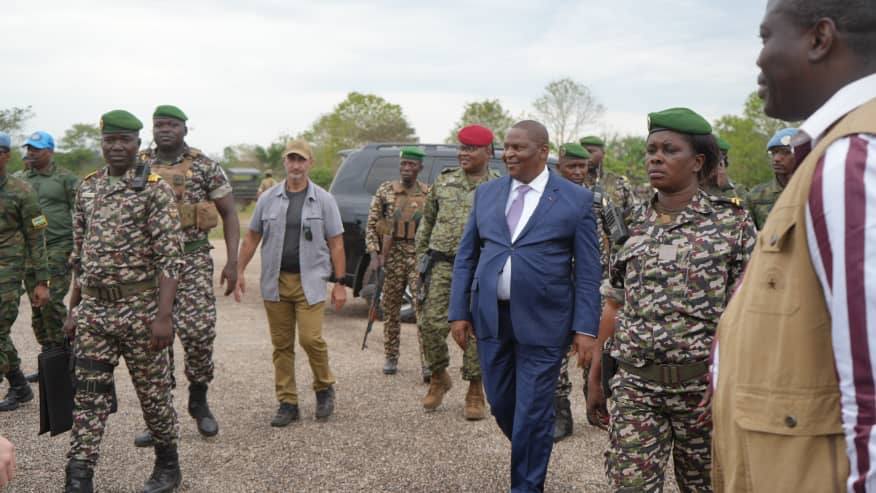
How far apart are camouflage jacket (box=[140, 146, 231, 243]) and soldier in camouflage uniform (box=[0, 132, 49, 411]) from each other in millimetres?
1084

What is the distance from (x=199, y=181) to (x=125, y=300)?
164cm

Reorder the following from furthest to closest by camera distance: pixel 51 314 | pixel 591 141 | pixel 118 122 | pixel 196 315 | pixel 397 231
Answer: pixel 397 231 → pixel 591 141 → pixel 51 314 → pixel 196 315 → pixel 118 122

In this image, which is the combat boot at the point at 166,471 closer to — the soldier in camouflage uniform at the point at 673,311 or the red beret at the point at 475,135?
the soldier in camouflage uniform at the point at 673,311

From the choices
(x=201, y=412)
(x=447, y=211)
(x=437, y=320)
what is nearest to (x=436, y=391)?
(x=437, y=320)

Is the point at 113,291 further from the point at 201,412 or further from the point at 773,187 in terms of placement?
the point at 773,187

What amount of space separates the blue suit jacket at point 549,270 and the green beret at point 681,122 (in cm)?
97

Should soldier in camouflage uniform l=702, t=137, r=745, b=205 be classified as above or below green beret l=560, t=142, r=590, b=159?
below

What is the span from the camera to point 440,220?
617cm

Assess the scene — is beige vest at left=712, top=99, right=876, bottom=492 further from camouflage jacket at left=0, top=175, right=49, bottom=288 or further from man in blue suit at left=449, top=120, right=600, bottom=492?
camouflage jacket at left=0, top=175, right=49, bottom=288

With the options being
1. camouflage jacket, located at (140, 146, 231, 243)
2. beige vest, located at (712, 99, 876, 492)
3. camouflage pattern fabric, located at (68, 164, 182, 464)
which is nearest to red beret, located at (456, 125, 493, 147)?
camouflage jacket, located at (140, 146, 231, 243)

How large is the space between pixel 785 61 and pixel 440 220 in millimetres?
4774

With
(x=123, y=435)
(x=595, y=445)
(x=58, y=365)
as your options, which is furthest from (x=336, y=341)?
(x=58, y=365)

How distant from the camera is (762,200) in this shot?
6.16 m

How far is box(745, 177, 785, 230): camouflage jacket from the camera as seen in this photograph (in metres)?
6.11
